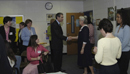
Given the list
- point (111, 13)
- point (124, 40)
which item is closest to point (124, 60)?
point (124, 40)

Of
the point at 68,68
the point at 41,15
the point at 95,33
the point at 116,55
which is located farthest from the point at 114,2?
the point at 41,15

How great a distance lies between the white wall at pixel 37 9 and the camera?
7.05 m

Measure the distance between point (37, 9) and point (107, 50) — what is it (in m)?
5.67

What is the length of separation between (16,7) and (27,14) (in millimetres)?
593

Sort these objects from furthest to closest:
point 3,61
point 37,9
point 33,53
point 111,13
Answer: point 37,9 < point 111,13 < point 33,53 < point 3,61

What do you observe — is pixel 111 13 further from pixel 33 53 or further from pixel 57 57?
pixel 33 53

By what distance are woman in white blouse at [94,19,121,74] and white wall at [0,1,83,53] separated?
5324 millimetres

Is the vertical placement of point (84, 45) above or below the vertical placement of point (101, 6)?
below

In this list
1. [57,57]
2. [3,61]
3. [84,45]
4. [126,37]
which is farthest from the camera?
[57,57]

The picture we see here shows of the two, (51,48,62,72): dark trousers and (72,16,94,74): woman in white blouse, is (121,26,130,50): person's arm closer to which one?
(72,16,94,74): woman in white blouse

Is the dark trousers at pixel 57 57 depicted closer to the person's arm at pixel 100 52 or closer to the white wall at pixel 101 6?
the person's arm at pixel 100 52

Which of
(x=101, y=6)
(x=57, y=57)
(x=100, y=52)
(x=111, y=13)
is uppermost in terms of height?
(x=101, y=6)

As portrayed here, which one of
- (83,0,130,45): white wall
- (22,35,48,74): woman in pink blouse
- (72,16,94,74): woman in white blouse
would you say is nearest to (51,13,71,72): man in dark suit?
(72,16,94,74): woman in white blouse

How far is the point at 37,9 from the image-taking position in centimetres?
729
